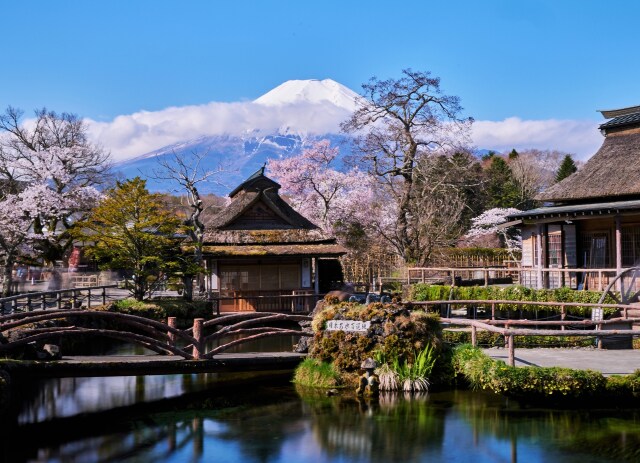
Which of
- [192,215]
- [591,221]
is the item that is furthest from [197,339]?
[591,221]

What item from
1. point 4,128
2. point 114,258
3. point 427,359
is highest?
point 4,128

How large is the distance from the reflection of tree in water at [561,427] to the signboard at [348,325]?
255 cm

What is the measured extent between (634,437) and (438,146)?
92.1 ft

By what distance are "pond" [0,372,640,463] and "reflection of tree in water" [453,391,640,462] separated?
2cm

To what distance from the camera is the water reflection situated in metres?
11.3

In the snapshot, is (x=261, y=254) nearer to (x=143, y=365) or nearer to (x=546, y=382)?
(x=143, y=365)

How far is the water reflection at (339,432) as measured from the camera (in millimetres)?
11258

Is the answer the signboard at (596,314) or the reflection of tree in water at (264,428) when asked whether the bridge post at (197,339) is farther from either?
the signboard at (596,314)

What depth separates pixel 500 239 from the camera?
5162 cm

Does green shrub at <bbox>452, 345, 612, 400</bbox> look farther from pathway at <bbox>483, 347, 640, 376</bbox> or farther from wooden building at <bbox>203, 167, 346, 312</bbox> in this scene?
wooden building at <bbox>203, 167, 346, 312</bbox>

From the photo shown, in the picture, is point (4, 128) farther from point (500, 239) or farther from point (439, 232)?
point (500, 239)

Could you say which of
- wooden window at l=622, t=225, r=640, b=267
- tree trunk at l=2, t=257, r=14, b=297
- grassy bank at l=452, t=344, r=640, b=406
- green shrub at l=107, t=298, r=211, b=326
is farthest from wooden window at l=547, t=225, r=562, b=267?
tree trunk at l=2, t=257, r=14, b=297

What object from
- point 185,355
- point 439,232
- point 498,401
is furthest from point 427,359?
point 439,232

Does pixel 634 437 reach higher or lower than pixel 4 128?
lower
